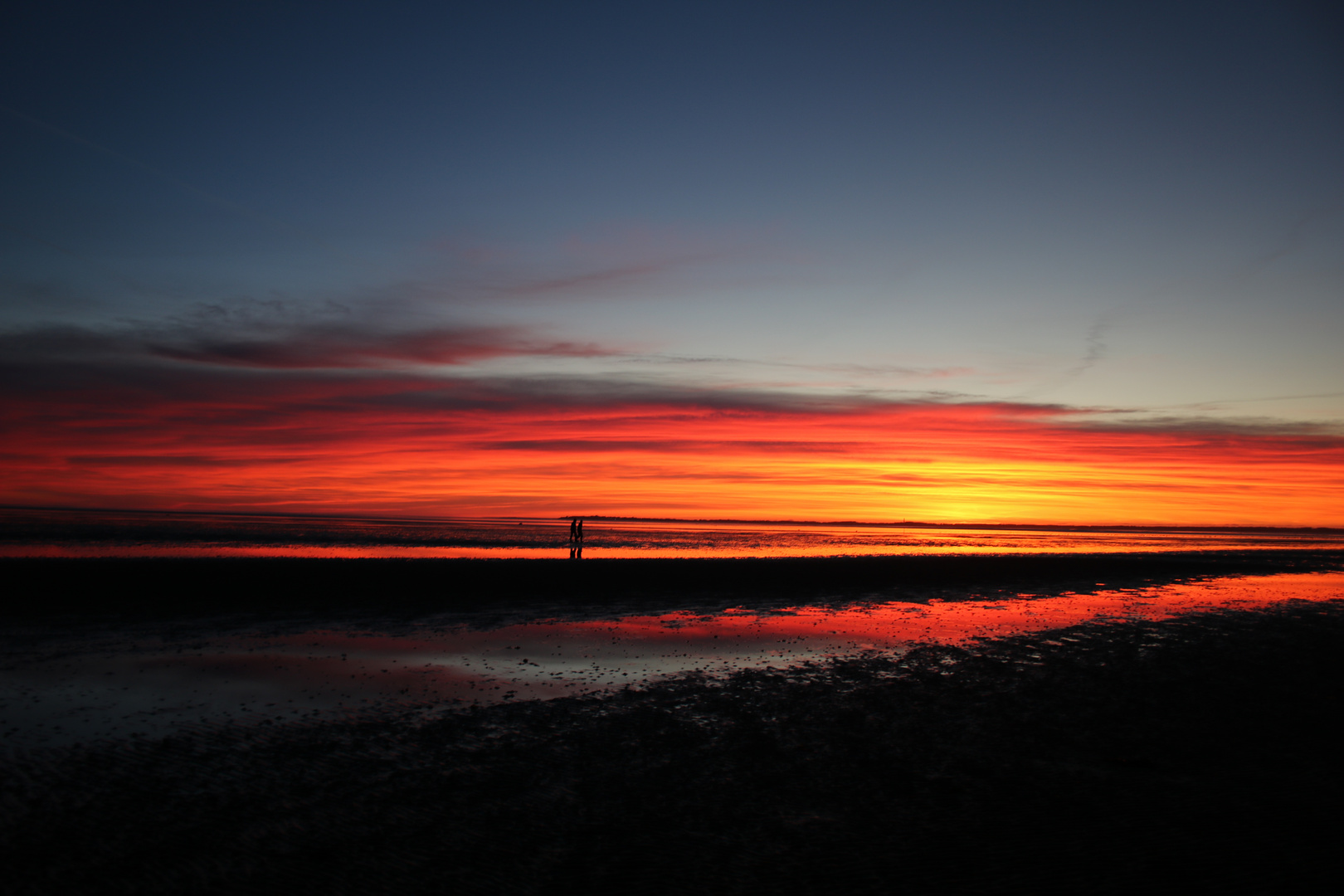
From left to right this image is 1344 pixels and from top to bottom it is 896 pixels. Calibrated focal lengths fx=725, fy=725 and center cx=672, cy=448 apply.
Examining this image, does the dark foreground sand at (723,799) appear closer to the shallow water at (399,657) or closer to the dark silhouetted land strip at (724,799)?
the dark silhouetted land strip at (724,799)

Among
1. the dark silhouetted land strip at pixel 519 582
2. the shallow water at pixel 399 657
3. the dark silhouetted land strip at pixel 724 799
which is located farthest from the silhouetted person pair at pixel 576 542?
the dark silhouetted land strip at pixel 724 799

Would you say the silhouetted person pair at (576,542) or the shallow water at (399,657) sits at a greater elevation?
the silhouetted person pair at (576,542)

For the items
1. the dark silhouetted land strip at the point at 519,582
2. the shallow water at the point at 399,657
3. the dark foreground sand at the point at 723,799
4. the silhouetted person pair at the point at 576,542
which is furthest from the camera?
the silhouetted person pair at the point at 576,542

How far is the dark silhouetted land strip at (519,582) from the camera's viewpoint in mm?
22312

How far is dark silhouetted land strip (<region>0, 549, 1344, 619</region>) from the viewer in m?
22.3

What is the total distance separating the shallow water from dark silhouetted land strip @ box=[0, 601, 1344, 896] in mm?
1310

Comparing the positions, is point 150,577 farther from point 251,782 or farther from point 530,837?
point 530,837

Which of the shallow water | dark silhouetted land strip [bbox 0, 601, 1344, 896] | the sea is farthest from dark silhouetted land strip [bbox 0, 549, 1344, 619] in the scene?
dark silhouetted land strip [bbox 0, 601, 1344, 896]

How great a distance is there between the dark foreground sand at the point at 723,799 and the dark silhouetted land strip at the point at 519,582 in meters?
12.5

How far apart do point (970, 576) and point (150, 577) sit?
33193 mm

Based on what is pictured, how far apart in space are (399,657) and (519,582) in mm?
13498

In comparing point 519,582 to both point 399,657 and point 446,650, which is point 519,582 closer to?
point 446,650

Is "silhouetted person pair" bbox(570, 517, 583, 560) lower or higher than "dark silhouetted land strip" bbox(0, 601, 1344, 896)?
higher

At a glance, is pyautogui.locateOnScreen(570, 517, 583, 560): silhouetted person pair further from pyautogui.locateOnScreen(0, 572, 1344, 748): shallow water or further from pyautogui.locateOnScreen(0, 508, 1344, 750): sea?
pyautogui.locateOnScreen(0, 572, 1344, 748): shallow water
